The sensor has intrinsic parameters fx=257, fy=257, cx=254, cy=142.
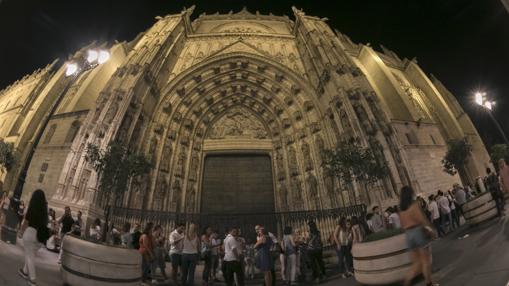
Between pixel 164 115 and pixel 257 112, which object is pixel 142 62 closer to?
pixel 164 115

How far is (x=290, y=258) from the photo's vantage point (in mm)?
4562

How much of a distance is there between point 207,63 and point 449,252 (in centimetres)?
1899

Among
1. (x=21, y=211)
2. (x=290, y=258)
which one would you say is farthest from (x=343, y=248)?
(x=21, y=211)

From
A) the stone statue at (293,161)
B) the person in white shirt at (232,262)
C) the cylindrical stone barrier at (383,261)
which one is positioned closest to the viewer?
the cylindrical stone barrier at (383,261)

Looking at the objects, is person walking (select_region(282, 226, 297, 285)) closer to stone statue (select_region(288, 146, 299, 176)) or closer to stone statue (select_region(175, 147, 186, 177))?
stone statue (select_region(288, 146, 299, 176))

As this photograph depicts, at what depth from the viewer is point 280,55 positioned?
19562mm

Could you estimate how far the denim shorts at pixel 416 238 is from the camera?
144 centimetres

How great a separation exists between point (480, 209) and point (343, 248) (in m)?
2.59

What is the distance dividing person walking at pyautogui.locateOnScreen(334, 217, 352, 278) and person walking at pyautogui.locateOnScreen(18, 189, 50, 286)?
301cm

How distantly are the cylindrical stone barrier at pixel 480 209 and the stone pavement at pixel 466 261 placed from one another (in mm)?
50

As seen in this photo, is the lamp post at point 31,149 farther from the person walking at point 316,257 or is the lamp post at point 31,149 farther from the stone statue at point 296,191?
the stone statue at point 296,191

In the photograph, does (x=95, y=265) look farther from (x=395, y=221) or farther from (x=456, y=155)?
(x=456, y=155)

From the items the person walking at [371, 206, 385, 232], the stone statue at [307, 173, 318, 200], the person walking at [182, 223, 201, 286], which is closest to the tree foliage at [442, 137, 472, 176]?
the person walking at [371, 206, 385, 232]

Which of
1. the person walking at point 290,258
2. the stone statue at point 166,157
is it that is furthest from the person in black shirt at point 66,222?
the stone statue at point 166,157
